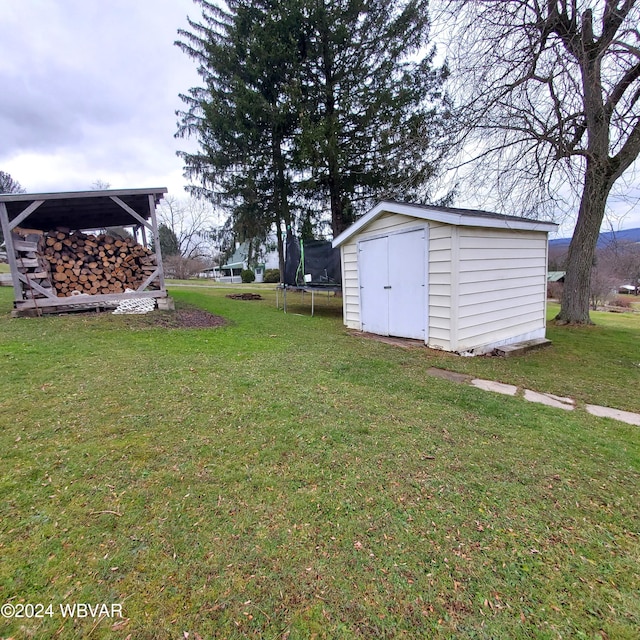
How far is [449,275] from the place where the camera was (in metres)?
4.78

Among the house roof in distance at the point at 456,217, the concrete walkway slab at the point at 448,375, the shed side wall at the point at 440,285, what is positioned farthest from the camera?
the shed side wall at the point at 440,285

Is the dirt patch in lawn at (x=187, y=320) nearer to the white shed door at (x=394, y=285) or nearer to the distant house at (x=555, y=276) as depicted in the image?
the white shed door at (x=394, y=285)

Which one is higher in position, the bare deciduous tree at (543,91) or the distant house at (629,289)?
the bare deciduous tree at (543,91)

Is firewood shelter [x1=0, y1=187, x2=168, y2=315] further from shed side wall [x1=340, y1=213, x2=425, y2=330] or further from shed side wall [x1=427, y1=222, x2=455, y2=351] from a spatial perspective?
shed side wall [x1=427, y1=222, x2=455, y2=351]

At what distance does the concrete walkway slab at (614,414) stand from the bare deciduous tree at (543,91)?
11.2 feet

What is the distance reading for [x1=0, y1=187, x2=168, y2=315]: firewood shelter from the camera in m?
5.91

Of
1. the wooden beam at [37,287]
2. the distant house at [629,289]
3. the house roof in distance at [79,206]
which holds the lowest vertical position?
the distant house at [629,289]

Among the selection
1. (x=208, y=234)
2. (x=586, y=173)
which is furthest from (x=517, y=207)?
(x=208, y=234)

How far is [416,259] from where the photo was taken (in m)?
5.25

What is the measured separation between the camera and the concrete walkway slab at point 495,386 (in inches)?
138

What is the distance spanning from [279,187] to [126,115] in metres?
6.93

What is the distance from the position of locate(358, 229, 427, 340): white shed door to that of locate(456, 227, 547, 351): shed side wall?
612mm

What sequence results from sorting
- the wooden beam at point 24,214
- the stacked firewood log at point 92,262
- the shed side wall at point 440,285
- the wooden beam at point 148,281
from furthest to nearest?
the wooden beam at point 148,281
the stacked firewood log at point 92,262
the wooden beam at point 24,214
the shed side wall at point 440,285

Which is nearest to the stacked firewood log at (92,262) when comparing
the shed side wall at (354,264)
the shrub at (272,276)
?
the shed side wall at (354,264)
